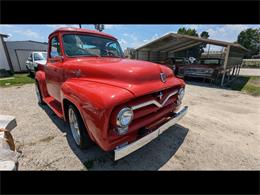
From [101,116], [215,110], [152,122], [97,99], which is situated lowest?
[215,110]

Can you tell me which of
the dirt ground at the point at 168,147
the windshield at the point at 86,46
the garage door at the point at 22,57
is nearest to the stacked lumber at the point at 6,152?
the dirt ground at the point at 168,147

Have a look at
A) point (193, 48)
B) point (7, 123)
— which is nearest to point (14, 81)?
point (7, 123)

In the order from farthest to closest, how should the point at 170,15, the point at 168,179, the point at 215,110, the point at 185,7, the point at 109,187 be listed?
the point at 215,110, the point at 170,15, the point at 185,7, the point at 168,179, the point at 109,187

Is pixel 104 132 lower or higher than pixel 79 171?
higher

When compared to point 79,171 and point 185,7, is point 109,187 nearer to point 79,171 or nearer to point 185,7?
point 79,171

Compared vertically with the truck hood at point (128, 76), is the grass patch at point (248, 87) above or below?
below

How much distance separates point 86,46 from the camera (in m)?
3.40

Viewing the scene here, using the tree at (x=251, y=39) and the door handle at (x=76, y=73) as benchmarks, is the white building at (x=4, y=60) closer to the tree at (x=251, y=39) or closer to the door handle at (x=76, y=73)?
the door handle at (x=76, y=73)

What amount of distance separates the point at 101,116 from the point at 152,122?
0.99m

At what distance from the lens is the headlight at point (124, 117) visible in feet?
6.44

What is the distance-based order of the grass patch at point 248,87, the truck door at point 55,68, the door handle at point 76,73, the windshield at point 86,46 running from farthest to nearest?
the grass patch at point 248,87 → the truck door at point 55,68 → the windshield at point 86,46 → the door handle at point 76,73

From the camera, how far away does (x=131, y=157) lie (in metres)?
2.79

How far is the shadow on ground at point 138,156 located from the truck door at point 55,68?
1.22 m

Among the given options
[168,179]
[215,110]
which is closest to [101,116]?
[168,179]
